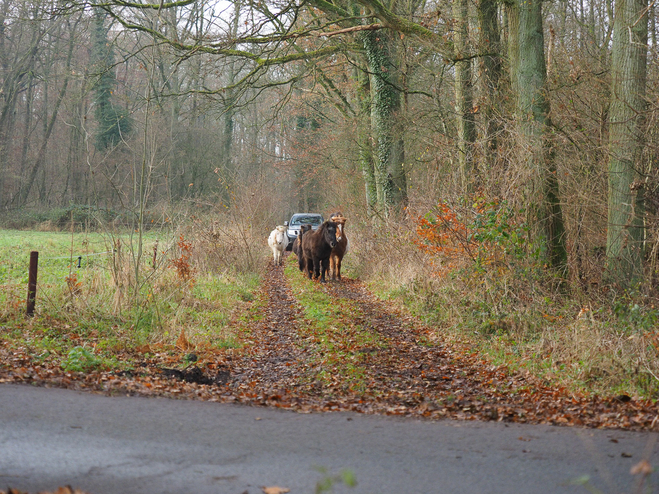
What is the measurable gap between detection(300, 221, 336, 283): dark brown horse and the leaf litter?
651cm

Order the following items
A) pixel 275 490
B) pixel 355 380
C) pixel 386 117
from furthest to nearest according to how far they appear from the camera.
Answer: pixel 386 117 → pixel 355 380 → pixel 275 490

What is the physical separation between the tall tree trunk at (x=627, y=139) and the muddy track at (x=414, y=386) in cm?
298

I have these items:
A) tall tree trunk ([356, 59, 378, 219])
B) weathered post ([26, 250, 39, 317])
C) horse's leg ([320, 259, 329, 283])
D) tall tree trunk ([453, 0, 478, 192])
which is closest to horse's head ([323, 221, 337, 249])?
horse's leg ([320, 259, 329, 283])

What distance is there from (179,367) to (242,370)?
0.85 metres

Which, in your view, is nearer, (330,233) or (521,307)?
(521,307)

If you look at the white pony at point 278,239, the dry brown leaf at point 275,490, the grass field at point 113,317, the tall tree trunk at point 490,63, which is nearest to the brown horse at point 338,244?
the white pony at point 278,239

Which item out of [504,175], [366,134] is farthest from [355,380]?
[366,134]

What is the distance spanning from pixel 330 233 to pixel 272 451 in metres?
12.9

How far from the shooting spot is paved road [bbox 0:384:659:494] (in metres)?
4.15

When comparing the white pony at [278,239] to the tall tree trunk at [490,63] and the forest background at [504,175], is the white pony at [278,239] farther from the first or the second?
the tall tree trunk at [490,63]

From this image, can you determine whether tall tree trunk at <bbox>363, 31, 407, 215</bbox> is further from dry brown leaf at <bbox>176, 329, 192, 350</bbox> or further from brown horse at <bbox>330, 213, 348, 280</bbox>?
dry brown leaf at <bbox>176, 329, 192, 350</bbox>

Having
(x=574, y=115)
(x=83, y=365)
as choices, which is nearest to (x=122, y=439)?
(x=83, y=365)

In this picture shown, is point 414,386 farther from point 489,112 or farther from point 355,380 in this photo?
point 489,112

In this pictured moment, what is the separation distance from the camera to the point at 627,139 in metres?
9.70
